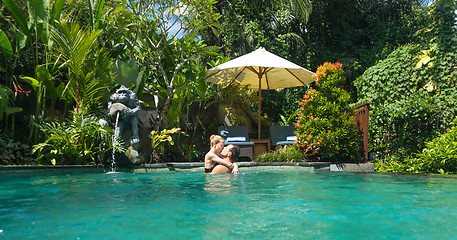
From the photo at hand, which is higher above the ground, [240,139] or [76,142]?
[240,139]

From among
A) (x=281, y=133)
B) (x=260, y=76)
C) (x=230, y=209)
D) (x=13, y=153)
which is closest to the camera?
(x=230, y=209)

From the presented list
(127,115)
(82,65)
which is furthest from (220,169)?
(82,65)

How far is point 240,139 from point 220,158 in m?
3.27

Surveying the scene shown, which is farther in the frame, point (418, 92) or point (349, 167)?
point (418, 92)

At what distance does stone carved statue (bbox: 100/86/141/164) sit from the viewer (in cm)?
822

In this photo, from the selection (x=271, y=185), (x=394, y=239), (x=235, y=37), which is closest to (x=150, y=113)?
(x=235, y=37)

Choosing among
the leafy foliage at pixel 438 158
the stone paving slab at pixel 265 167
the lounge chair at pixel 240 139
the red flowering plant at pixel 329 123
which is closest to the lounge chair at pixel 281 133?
the lounge chair at pixel 240 139

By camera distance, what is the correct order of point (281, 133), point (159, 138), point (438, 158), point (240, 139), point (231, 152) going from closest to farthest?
point (231, 152) < point (438, 158) < point (159, 138) < point (240, 139) < point (281, 133)

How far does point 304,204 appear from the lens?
13.0ft

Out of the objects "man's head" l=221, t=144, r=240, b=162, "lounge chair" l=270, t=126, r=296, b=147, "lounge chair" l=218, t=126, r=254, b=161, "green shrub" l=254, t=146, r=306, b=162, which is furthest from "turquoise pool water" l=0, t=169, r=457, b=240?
"lounge chair" l=270, t=126, r=296, b=147

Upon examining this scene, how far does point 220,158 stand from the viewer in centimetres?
698

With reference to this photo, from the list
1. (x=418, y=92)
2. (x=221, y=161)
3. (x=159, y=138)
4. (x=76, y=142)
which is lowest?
(x=221, y=161)

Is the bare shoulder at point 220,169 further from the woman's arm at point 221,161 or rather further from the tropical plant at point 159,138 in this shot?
the tropical plant at point 159,138

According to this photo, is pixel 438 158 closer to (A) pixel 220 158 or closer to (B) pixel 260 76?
(A) pixel 220 158
